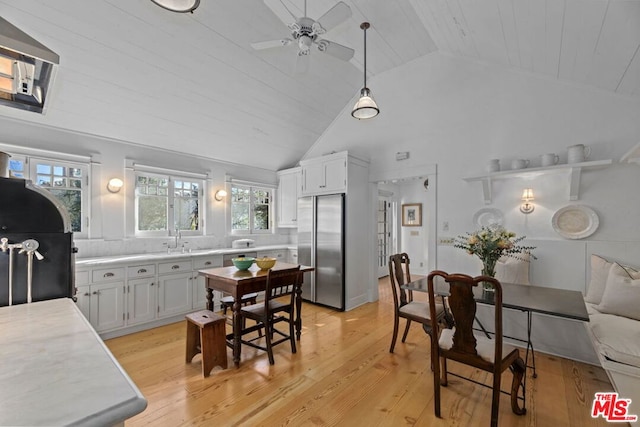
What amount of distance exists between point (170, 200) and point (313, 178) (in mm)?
2293

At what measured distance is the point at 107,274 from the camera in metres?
3.28

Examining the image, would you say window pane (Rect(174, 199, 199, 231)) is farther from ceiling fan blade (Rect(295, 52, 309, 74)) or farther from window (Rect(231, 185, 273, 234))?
ceiling fan blade (Rect(295, 52, 309, 74))

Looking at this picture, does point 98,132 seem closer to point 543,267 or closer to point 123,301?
point 123,301

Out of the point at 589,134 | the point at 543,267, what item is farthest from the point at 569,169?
the point at 543,267

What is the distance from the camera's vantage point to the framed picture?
7.12m

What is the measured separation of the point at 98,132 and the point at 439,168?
4570mm

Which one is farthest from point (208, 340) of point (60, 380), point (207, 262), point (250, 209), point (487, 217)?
point (487, 217)

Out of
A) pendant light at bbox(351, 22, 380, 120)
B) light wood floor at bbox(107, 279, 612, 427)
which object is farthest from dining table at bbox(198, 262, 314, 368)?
pendant light at bbox(351, 22, 380, 120)

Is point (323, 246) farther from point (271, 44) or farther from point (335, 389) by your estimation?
point (271, 44)

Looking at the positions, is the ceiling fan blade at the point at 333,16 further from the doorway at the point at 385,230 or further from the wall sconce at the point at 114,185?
the doorway at the point at 385,230

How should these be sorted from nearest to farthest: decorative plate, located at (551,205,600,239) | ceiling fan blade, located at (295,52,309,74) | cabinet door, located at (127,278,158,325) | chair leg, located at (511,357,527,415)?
chair leg, located at (511,357,527,415) → ceiling fan blade, located at (295,52,309,74) → decorative plate, located at (551,205,600,239) → cabinet door, located at (127,278,158,325)

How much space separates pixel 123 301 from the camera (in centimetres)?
340

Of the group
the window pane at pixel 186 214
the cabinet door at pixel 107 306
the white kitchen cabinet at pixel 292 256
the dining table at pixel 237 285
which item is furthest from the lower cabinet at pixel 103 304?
the white kitchen cabinet at pixel 292 256

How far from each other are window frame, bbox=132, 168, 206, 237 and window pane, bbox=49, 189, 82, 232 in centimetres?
60
